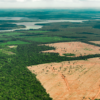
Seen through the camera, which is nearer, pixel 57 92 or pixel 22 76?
pixel 57 92

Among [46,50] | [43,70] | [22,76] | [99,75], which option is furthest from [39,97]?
[46,50]

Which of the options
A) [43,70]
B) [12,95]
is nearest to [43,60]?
Result: [43,70]

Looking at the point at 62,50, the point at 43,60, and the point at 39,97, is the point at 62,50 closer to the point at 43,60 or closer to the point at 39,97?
the point at 43,60

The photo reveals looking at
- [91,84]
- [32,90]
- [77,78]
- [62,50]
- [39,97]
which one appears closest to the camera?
[39,97]

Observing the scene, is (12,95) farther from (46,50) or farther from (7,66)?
(46,50)

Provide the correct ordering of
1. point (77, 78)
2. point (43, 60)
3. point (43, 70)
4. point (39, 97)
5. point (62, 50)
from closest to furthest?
point (39, 97) < point (77, 78) < point (43, 70) < point (43, 60) < point (62, 50)

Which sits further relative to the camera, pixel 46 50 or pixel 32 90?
pixel 46 50
